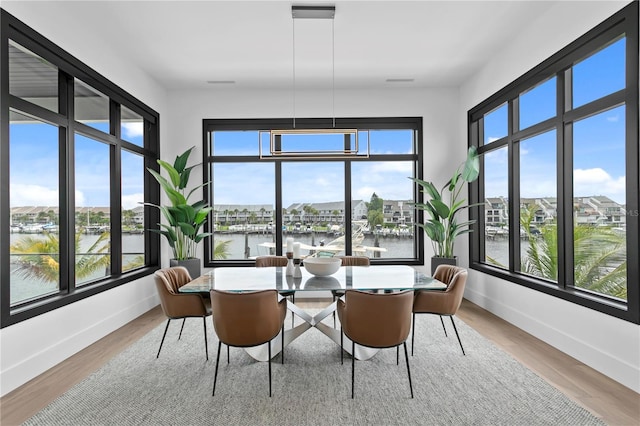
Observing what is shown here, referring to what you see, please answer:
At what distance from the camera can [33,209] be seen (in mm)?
2857

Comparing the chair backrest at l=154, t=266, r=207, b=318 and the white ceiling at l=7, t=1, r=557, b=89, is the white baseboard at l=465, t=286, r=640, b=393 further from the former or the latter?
the chair backrest at l=154, t=266, r=207, b=318

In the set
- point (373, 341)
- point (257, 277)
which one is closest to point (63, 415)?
point (257, 277)

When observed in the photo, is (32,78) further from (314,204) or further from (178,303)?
(314,204)

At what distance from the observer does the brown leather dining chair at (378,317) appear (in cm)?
221

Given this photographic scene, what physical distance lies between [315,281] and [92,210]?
8.55 feet

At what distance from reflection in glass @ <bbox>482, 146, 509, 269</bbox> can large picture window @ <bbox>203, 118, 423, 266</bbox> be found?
1.02m

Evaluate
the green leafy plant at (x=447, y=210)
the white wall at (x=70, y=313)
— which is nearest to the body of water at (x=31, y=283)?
the white wall at (x=70, y=313)

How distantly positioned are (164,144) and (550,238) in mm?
5070

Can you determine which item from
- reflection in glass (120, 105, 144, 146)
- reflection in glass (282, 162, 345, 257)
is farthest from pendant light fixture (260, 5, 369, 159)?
reflection in glass (120, 105, 144, 146)

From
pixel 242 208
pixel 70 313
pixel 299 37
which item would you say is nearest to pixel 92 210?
pixel 70 313

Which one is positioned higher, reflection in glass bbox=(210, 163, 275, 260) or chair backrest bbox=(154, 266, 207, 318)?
reflection in glass bbox=(210, 163, 275, 260)

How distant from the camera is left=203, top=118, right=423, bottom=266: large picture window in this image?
531 cm

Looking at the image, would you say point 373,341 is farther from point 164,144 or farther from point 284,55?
point 164,144

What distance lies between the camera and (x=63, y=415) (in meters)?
2.12
